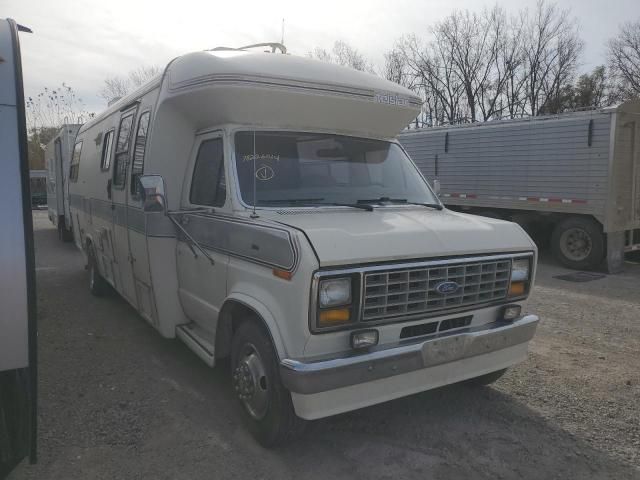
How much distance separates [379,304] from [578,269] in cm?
862

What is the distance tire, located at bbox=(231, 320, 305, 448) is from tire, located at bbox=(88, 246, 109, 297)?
452 cm

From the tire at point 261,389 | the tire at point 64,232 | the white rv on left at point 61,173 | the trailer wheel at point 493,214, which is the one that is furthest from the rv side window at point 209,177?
the tire at point 64,232

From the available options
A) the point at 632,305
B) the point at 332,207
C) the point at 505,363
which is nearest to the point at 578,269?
the point at 632,305

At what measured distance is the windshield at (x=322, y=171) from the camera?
3826mm

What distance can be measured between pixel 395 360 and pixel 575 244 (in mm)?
8769

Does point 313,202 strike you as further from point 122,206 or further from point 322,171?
point 122,206

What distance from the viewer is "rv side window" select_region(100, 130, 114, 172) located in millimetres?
6117

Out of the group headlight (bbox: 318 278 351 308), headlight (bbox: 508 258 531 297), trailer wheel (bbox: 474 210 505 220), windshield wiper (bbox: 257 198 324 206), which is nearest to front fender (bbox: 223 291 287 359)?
headlight (bbox: 318 278 351 308)

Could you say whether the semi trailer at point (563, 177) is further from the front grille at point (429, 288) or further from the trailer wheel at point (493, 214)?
the front grille at point (429, 288)

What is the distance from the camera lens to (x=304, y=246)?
289 centimetres

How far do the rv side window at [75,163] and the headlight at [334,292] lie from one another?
679 cm

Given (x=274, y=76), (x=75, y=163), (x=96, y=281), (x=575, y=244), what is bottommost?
(x=96, y=281)

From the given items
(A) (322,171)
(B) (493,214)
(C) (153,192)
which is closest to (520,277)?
(A) (322,171)

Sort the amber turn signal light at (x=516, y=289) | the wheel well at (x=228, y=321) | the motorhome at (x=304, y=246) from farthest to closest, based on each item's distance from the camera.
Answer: the amber turn signal light at (x=516, y=289) < the wheel well at (x=228, y=321) < the motorhome at (x=304, y=246)
